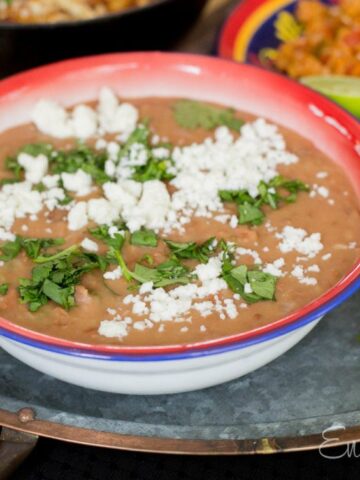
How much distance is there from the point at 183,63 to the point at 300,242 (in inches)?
37.1

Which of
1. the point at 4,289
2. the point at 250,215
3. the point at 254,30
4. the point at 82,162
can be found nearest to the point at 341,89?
the point at 254,30

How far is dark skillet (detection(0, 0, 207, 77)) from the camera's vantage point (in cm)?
303

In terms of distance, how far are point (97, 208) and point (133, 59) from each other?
2.61 feet

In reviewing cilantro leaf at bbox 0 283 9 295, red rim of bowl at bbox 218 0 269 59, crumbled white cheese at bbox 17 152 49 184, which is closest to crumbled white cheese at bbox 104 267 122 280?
cilantro leaf at bbox 0 283 9 295

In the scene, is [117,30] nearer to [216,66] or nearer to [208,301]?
[216,66]

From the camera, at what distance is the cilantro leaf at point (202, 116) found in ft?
9.09

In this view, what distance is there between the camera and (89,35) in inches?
121

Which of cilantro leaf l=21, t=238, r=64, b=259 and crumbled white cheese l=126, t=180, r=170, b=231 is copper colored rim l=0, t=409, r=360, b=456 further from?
crumbled white cheese l=126, t=180, r=170, b=231

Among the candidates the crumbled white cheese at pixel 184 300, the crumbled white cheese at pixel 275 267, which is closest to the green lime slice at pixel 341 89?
the crumbled white cheese at pixel 275 267

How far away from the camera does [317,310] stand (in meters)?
1.96

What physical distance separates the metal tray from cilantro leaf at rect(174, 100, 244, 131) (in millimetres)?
845

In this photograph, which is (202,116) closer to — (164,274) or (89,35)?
(89,35)

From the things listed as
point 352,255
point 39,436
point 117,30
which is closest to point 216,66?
point 117,30

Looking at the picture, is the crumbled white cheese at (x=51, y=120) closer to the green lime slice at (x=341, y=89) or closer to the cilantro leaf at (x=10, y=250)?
the cilantro leaf at (x=10, y=250)
